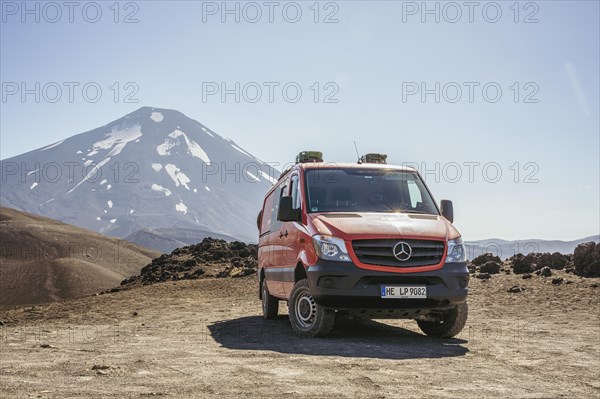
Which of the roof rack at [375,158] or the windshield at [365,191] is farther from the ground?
the roof rack at [375,158]

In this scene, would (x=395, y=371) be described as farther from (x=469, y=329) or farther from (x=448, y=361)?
(x=469, y=329)

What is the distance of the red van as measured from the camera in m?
8.34

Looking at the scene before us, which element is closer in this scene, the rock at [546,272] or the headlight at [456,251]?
the headlight at [456,251]

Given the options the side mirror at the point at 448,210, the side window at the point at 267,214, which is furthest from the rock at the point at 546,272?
the side mirror at the point at 448,210

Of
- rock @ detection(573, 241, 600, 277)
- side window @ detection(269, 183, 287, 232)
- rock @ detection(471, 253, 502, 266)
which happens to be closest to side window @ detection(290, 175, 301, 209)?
side window @ detection(269, 183, 287, 232)

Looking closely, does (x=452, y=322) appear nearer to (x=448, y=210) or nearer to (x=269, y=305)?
(x=448, y=210)

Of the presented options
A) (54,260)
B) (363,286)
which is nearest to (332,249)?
(363,286)

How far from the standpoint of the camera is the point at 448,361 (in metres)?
7.25

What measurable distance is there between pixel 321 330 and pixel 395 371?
7.34ft

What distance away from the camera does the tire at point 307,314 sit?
8.64 meters

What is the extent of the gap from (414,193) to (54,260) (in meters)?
52.1

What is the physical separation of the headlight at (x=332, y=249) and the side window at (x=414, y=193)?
1.82 metres

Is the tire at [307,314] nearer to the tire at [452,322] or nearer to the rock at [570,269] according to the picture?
the tire at [452,322]

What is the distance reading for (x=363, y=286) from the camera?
27.2 feet
